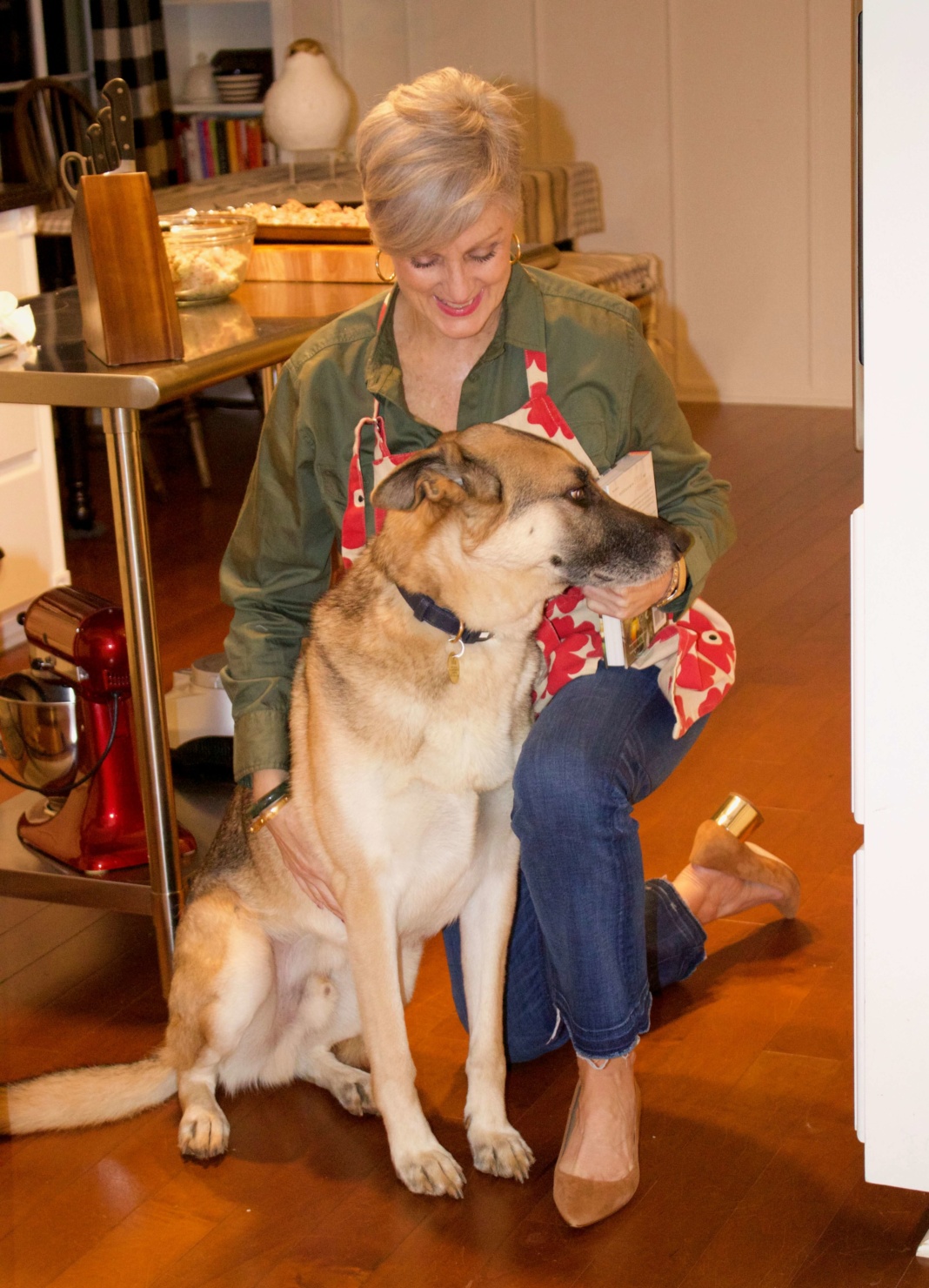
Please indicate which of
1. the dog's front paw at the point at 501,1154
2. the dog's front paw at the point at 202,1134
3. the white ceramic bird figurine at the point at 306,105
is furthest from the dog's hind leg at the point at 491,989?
the white ceramic bird figurine at the point at 306,105

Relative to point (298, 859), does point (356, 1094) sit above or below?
below

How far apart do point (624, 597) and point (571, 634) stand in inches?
8.1

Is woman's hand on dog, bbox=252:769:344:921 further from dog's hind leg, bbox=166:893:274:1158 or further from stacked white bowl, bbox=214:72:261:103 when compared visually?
stacked white bowl, bbox=214:72:261:103

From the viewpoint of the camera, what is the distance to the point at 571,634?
2.07m

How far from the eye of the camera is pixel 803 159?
20.6 ft

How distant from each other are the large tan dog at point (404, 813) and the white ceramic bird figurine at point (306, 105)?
3769 mm

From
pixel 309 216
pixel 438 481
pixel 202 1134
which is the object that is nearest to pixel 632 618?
pixel 438 481

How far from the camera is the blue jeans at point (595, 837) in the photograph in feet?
6.00

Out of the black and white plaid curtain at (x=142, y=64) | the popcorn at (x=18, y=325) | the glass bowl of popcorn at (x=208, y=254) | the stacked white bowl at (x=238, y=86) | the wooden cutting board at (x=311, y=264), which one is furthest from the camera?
the stacked white bowl at (x=238, y=86)

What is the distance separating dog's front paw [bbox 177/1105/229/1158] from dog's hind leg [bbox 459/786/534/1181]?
0.35m

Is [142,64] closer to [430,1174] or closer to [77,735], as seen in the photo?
[77,735]

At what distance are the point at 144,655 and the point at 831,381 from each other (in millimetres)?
4870

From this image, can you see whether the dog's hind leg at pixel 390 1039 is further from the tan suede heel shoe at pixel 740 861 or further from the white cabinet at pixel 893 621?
the tan suede heel shoe at pixel 740 861

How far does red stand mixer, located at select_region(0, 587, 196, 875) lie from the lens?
97.3 inches
